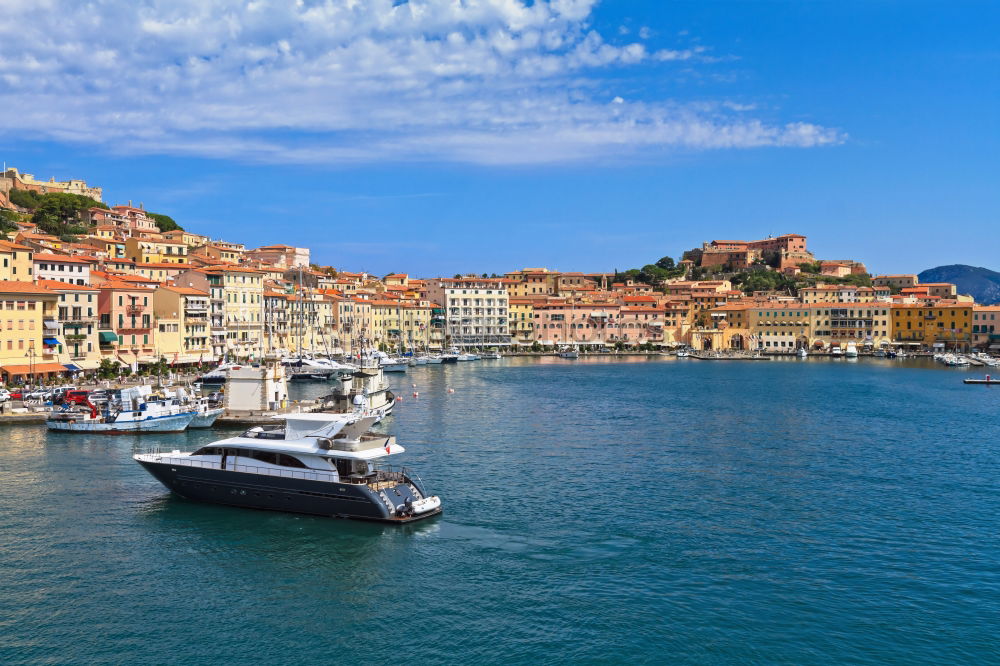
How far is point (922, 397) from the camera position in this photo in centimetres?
5434

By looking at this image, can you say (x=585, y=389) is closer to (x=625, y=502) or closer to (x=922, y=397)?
(x=922, y=397)

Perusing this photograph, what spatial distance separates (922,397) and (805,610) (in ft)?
146

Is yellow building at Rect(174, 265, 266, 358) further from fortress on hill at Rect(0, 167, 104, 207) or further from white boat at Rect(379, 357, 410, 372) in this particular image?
fortress on hill at Rect(0, 167, 104, 207)

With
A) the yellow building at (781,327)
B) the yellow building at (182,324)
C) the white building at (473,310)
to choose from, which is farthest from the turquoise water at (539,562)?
the yellow building at (781,327)

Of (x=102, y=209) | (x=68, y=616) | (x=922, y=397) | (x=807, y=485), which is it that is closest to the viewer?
(x=68, y=616)

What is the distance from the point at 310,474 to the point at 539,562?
6584 mm

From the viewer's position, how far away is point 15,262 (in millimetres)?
53281

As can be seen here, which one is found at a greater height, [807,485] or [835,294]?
[835,294]

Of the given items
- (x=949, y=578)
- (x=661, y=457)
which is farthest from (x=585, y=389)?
(x=949, y=578)

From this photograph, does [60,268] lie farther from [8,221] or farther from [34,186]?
[34,186]

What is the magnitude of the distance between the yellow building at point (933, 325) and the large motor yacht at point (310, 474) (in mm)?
102068

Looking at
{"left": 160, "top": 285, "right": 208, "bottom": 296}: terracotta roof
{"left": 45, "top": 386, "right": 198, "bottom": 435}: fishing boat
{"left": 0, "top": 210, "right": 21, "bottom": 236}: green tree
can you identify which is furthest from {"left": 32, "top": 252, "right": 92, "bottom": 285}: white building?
{"left": 45, "top": 386, "right": 198, "bottom": 435}: fishing boat

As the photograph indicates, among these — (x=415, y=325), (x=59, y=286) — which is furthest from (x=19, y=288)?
(x=415, y=325)

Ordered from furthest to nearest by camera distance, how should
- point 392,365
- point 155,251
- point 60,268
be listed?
point 155,251, point 392,365, point 60,268
